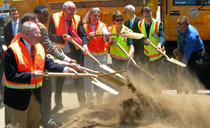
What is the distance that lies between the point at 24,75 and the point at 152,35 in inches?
128

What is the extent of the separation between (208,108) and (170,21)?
3.71 m

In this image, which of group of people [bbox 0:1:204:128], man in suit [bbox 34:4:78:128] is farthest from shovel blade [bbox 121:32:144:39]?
man in suit [bbox 34:4:78:128]

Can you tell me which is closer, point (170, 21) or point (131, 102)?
point (131, 102)

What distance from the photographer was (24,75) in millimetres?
3111

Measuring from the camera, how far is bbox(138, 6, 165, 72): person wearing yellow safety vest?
5605 mm

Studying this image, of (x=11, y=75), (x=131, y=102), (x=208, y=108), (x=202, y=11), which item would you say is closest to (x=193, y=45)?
(x=208, y=108)

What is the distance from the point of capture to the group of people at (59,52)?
3209 mm

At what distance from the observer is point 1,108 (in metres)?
5.42

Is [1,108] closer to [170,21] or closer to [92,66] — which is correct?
[92,66]

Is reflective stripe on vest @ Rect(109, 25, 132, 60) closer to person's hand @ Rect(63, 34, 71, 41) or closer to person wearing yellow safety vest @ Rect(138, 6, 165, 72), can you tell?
person wearing yellow safety vest @ Rect(138, 6, 165, 72)

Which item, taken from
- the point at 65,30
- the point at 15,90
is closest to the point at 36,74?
the point at 15,90

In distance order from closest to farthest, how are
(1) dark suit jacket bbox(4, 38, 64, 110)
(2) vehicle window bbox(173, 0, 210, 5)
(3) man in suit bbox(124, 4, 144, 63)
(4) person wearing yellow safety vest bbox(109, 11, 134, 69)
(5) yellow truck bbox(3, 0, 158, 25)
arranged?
(1) dark suit jacket bbox(4, 38, 64, 110)
(4) person wearing yellow safety vest bbox(109, 11, 134, 69)
(3) man in suit bbox(124, 4, 144, 63)
(5) yellow truck bbox(3, 0, 158, 25)
(2) vehicle window bbox(173, 0, 210, 5)

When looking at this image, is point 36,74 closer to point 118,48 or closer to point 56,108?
point 56,108

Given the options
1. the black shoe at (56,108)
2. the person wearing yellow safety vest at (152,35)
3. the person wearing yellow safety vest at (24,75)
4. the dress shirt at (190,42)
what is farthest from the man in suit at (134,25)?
the person wearing yellow safety vest at (24,75)
